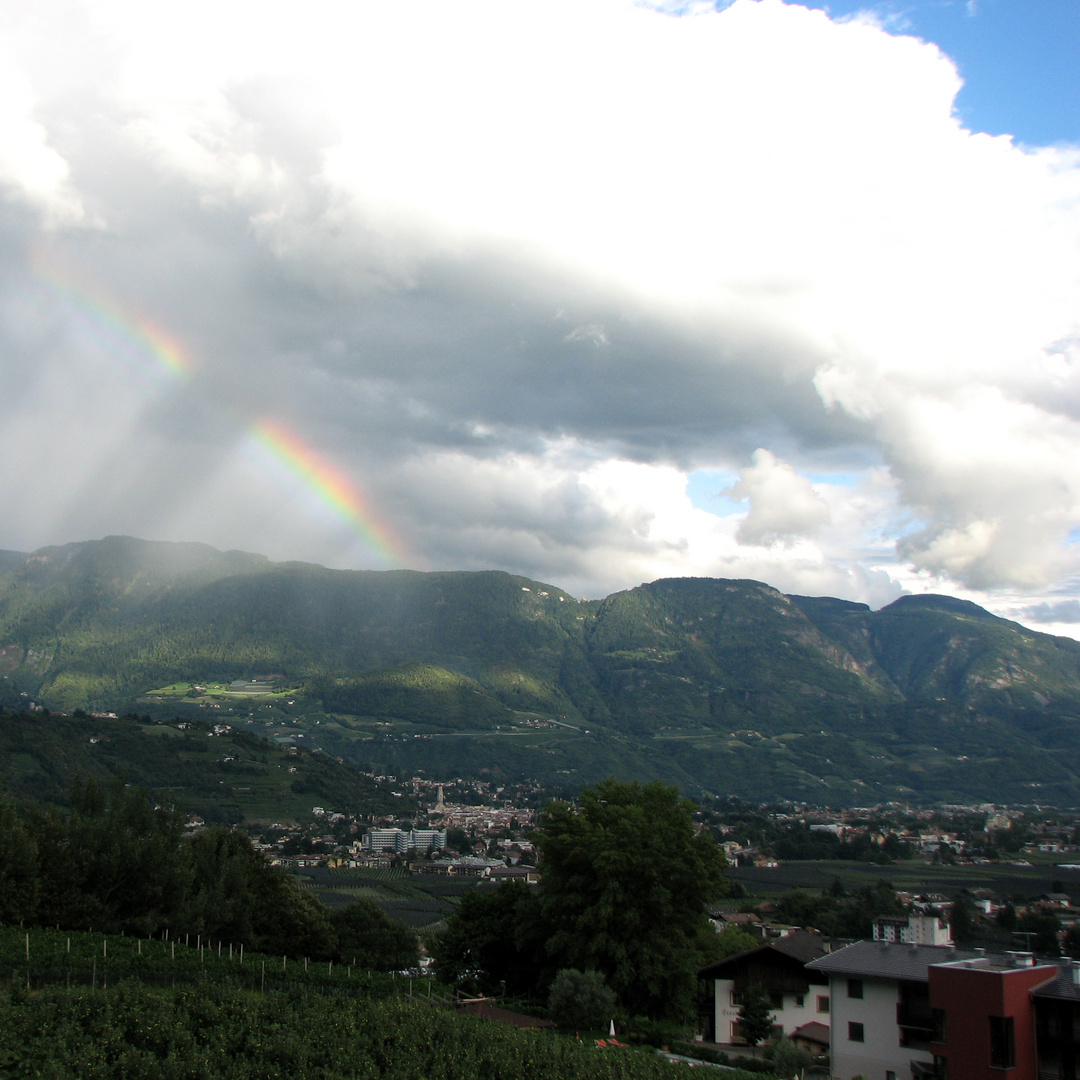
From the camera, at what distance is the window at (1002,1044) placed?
2780 centimetres

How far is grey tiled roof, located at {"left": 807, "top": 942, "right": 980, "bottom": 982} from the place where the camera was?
33438mm

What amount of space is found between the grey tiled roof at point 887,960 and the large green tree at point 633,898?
5136mm

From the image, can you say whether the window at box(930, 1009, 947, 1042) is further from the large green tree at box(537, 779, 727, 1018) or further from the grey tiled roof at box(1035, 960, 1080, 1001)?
the large green tree at box(537, 779, 727, 1018)

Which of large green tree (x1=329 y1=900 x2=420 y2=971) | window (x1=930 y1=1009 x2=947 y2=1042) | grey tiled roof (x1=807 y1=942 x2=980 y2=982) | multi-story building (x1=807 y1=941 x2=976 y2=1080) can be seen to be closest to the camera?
window (x1=930 y1=1009 x2=947 y2=1042)

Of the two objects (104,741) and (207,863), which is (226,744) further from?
(207,863)

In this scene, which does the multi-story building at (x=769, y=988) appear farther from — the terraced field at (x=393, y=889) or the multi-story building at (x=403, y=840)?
the multi-story building at (x=403, y=840)

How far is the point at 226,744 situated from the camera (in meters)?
198

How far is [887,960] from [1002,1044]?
23.0 ft

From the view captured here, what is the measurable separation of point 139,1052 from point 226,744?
629ft

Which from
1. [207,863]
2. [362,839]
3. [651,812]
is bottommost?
[362,839]

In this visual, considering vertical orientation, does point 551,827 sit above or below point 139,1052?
above

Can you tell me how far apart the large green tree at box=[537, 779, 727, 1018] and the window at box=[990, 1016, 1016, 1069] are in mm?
11455

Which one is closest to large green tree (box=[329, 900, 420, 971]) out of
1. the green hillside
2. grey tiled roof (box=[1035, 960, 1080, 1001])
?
grey tiled roof (box=[1035, 960, 1080, 1001])

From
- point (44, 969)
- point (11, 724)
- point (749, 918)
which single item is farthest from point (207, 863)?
point (11, 724)
